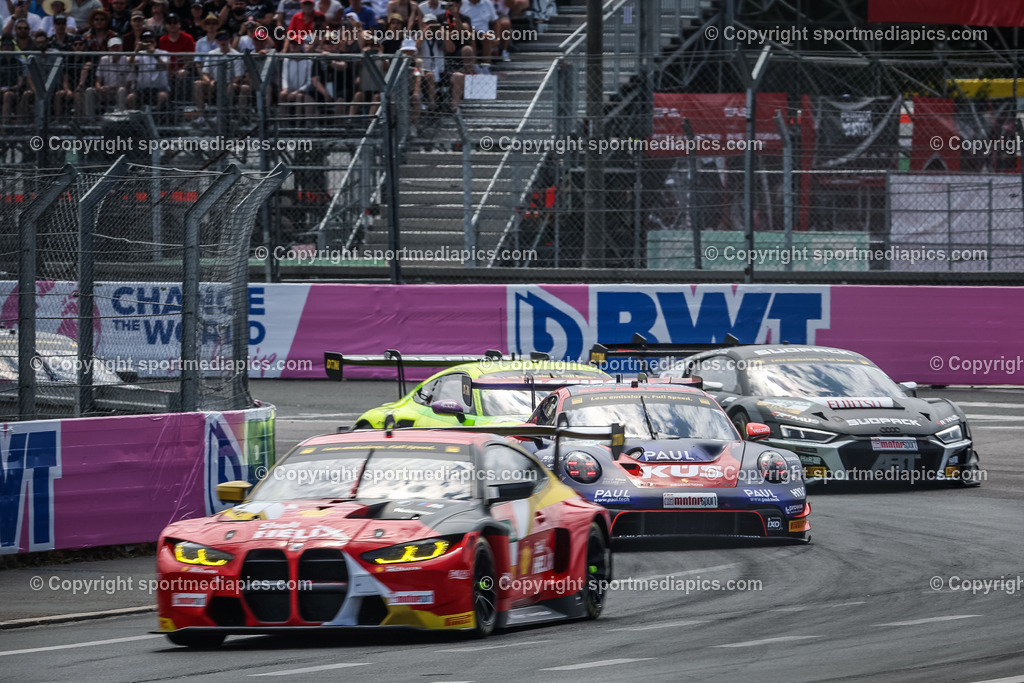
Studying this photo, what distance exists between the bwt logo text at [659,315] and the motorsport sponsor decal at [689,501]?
29.1 feet

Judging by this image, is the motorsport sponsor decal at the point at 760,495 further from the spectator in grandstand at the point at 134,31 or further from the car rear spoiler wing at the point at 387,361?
the spectator in grandstand at the point at 134,31

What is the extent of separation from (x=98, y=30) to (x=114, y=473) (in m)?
13.9

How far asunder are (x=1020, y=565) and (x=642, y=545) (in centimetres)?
261

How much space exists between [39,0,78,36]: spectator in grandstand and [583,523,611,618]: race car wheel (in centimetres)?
1703

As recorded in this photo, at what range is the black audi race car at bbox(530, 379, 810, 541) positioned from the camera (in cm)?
1098

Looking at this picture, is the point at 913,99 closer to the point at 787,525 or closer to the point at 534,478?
the point at 787,525

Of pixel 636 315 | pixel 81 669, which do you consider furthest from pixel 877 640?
→ pixel 636 315

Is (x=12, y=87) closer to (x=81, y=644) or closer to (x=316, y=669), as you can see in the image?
(x=81, y=644)

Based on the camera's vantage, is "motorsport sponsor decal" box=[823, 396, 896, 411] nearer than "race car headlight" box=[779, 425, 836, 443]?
No

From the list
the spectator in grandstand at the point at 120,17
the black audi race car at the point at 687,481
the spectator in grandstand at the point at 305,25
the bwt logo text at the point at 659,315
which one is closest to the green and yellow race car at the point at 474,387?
the black audi race car at the point at 687,481

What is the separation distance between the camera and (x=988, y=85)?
88.0 ft

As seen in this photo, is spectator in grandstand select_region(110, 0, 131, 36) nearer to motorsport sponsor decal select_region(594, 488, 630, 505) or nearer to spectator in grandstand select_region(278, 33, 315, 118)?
spectator in grandstand select_region(278, 33, 315, 118)

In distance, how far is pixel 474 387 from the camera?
47.3 feet

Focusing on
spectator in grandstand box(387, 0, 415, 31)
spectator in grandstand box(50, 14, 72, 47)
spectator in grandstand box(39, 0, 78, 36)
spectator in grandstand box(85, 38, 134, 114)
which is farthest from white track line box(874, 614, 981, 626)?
spectator in grandstand box(39, 0, 78, 36)
